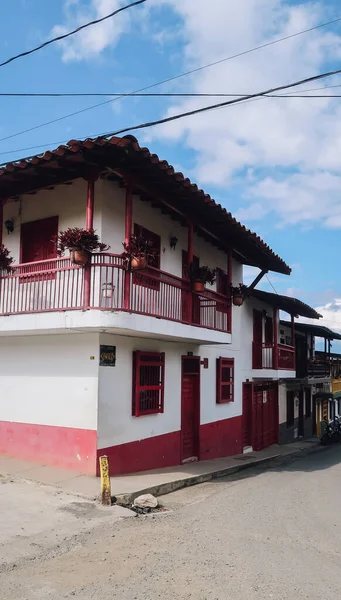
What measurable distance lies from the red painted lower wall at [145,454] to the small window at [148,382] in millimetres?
659

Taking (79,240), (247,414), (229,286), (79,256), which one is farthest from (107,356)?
(247,414)

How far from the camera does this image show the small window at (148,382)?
10.2 metres

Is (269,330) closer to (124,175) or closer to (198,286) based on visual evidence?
(198,286)

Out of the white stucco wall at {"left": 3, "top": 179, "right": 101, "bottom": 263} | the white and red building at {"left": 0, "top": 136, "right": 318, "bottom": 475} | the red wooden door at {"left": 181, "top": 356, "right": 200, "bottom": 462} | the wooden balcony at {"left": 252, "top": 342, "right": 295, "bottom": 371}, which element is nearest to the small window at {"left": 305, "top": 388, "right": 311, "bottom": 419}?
the wooden balcony at {"left": 252, "top": 342, "right": 295, "bottom": 371}

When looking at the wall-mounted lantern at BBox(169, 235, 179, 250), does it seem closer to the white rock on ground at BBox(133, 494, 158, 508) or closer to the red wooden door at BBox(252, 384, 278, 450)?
the white rock on ground at BBox(133, 494, 158, 508)

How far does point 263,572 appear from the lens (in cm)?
497

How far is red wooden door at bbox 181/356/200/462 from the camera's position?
1255 cm

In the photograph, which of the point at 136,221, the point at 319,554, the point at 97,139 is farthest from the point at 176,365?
the point at 319,554

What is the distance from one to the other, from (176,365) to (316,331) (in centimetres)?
1633

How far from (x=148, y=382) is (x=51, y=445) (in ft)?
7.85

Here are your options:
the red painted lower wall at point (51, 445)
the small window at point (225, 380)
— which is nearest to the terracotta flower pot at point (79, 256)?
the red painted lower wall at point (51, 445)

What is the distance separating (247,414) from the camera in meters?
17.7

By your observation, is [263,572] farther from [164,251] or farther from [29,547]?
[164,251]

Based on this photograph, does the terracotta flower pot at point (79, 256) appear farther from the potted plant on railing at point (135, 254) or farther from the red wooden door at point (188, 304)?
the red wooden door at point (188, 304)
